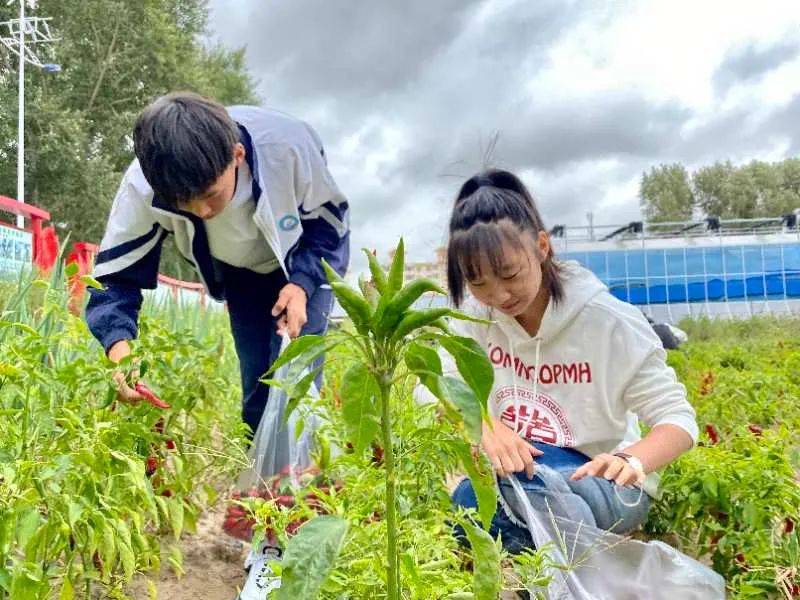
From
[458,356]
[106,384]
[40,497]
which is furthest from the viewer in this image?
[106,384]

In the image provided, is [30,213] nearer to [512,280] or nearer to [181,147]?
[181,147]

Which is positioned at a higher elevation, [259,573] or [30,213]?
[30,213]

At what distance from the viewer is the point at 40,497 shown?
1214mm

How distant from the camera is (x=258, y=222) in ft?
6.44

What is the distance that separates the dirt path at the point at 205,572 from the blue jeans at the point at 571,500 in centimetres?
60

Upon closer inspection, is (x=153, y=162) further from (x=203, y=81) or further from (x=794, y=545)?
(x=203, y=81)

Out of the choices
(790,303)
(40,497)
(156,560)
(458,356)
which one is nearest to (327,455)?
(156,560)

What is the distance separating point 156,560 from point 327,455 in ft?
1.35

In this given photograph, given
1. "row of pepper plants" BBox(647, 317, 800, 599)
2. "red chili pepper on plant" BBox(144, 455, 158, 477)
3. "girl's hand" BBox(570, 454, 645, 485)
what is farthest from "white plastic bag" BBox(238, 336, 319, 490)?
"row of pepper plants" BBox(647, 317, 800, 599)

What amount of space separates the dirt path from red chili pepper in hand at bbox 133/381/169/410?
463 millimetres

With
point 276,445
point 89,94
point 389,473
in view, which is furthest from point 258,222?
point 89,94

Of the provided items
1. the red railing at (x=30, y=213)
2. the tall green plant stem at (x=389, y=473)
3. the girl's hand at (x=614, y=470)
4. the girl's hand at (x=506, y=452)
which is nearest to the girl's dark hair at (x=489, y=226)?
the girl's hand at (x=506, y=452)

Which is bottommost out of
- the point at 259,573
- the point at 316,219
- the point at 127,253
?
the point at 259,573

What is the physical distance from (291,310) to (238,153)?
0.40 m
